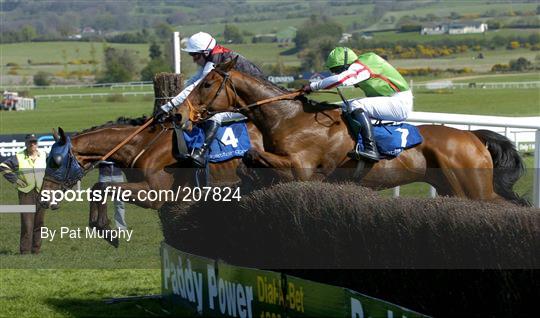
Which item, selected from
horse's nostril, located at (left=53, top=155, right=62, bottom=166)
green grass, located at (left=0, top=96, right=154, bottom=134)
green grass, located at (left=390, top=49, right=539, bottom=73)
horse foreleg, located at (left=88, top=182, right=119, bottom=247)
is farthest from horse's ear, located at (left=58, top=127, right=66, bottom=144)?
green grass, located at (left=390, top=49, right=539, bottom=73)

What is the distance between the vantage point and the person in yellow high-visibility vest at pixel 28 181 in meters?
10.5

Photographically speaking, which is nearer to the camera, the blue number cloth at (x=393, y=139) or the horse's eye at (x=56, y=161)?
the blue number cloth at (x=393, y=139)

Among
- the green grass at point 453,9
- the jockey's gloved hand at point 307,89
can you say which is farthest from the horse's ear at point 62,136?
the green grass at point 453,9

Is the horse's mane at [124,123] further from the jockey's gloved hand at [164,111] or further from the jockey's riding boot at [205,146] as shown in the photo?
the jockey's riding boot at [205,146]

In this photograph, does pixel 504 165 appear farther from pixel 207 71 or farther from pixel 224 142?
pixel 207 71

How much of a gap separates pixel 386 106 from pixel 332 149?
A: 1.79 ft

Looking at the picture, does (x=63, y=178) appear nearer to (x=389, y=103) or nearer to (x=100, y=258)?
(x=100, y=258)

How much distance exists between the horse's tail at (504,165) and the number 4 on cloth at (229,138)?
1.92 m

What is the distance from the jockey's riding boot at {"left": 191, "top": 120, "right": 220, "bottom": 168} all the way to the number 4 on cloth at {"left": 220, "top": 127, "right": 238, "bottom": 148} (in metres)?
0.09

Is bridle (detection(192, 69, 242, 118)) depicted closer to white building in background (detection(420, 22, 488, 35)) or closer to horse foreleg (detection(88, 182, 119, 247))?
horse foreleg (detection(88, 182, 119, 247))

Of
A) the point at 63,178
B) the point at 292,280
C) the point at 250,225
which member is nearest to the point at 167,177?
the point at 63,178

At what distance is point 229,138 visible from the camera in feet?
25.7

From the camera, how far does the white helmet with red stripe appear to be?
26.1 ft

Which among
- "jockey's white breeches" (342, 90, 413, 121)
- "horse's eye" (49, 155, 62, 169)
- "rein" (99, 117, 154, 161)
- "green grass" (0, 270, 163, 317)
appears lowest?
"green grass" (0, 270, 163, 317)
